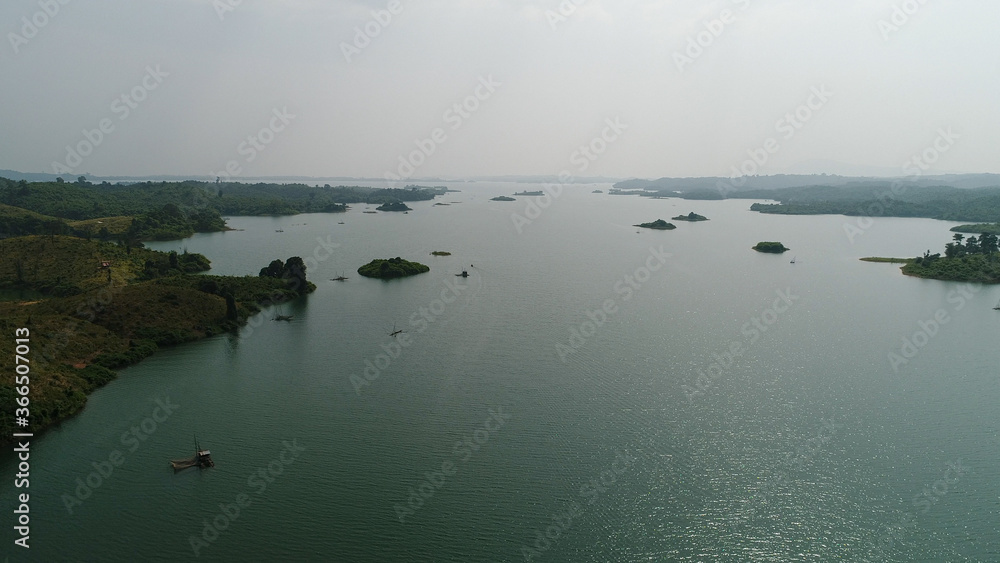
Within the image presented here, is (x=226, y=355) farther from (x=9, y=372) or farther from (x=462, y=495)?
(x=462, y=495)

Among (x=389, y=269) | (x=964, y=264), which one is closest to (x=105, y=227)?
(x=389, y=269)

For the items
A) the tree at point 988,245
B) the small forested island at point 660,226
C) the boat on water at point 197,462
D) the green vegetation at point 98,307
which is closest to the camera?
the boat on water at point 197,462

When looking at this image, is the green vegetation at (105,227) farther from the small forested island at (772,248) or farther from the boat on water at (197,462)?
the small forested island at (772,248)

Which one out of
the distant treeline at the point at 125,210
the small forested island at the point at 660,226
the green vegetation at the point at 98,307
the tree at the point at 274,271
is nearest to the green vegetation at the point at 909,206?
the small forested island at the point at 660,226

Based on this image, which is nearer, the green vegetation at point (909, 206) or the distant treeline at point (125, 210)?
the distant treeline at point (125, 210)

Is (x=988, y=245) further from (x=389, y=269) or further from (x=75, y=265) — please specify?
(x=75, y=265)

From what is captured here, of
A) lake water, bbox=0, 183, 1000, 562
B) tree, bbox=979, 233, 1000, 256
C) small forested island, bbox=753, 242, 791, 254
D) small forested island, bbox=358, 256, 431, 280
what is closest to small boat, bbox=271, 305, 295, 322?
lake water, bbox=0, 183, 1000, 562
